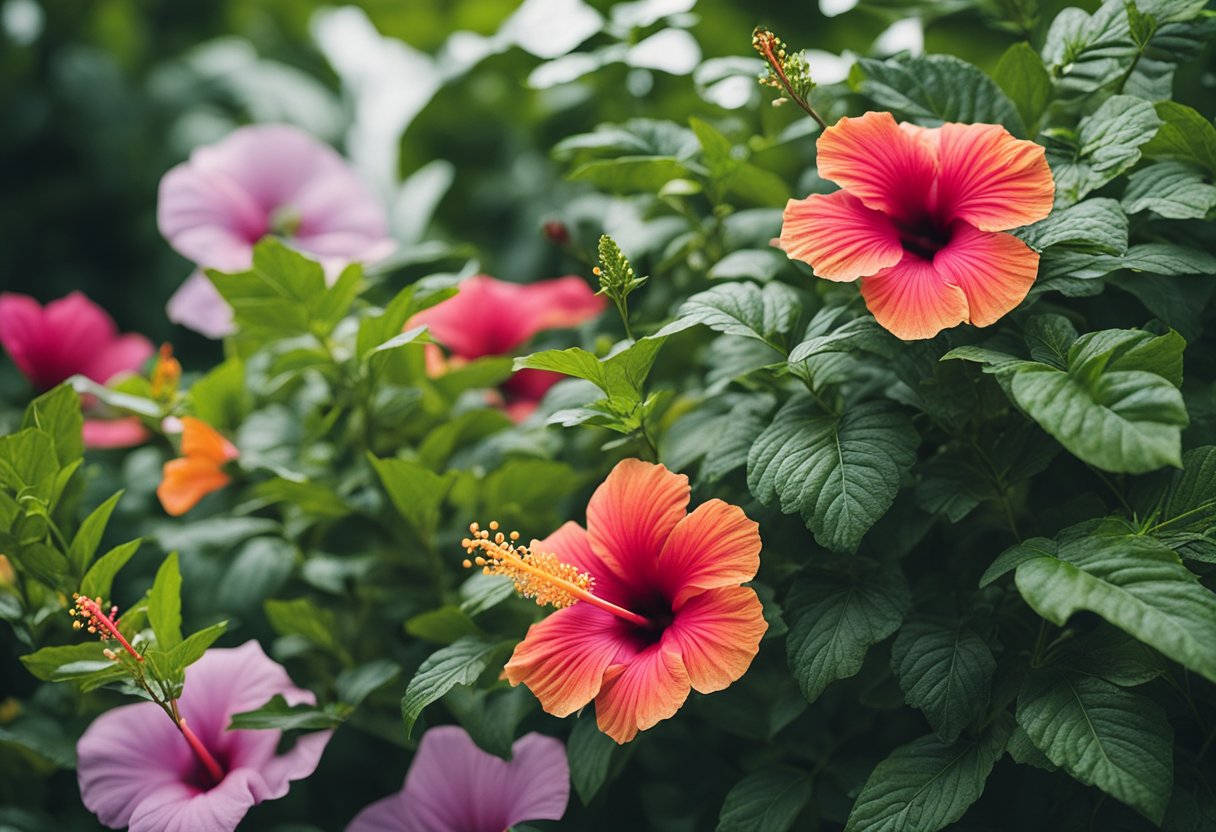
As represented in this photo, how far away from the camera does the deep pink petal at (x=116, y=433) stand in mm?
963

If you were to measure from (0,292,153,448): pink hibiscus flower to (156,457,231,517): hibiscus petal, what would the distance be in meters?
0.17

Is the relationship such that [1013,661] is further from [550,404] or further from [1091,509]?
[550,404]

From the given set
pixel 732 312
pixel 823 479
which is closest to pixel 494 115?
pixel 732 312

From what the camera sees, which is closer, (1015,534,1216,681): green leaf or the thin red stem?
(1015,534,1216,681): green leaf

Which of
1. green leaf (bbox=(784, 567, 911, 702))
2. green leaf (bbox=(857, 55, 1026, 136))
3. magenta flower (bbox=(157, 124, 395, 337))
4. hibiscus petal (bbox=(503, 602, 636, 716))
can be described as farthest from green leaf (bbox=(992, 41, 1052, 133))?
magenta flower (bbox=(157, 124, 395, 337))

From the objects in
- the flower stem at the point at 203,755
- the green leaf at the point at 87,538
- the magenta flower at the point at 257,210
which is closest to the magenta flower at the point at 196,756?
the flower stem at the point at 203,755

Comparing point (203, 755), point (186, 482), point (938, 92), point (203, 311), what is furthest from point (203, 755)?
point (938, 92)

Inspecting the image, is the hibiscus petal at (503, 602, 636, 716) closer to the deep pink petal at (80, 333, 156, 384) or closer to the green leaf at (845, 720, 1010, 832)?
the green leaf at (845, 720, 1010, 832)

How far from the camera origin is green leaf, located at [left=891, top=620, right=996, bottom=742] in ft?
1.92

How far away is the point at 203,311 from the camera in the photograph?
1.00 metres

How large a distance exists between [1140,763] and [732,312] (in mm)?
315

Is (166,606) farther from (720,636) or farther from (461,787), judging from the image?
(720,636)

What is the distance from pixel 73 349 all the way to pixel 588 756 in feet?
2.13

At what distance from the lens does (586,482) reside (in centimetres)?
85
